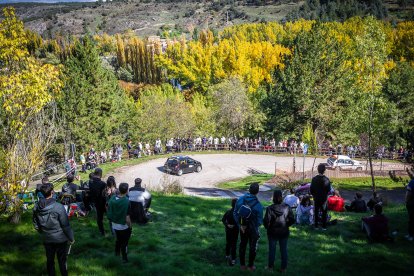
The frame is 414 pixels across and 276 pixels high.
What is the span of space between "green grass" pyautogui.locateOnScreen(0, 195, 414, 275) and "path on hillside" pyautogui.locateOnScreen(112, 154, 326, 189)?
53.6 ft

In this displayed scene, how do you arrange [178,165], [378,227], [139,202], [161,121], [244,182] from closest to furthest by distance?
[378,227]
[139,202]
[244,182]
[178,165]
[161,121]

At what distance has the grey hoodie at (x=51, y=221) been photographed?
21.3 ft

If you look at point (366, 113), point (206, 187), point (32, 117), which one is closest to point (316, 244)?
point (32, 117)

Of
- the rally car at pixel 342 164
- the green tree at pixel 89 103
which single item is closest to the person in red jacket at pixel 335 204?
the rally car at pixel 342 164

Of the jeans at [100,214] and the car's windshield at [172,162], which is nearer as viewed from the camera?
the jeans at [100,214]

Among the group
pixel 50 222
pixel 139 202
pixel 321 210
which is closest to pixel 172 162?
pixel 139 202

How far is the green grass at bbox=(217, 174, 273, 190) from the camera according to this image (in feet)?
91.1

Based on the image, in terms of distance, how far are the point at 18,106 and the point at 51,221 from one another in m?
4.49

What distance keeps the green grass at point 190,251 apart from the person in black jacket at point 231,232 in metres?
0.25

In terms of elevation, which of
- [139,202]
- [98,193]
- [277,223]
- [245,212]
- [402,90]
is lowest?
[402,90]

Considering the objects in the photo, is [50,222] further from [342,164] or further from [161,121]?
[161,121]

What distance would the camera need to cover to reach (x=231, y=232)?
8.05m

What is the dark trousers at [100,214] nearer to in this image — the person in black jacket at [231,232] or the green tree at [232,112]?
the person in black jacket at [231,232]

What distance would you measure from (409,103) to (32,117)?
52.6 meters
